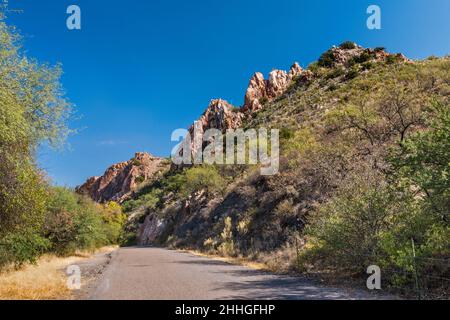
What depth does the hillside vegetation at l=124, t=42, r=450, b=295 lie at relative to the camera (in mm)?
10992

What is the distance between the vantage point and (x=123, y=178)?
14000cm

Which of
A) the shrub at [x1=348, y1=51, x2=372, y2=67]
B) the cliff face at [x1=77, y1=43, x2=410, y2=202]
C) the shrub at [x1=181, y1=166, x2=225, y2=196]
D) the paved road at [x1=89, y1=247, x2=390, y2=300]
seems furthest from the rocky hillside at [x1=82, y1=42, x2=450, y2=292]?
the cliff face at [x1=77, y1=43, x2=410, y2=202]

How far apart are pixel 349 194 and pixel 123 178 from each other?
430 feet

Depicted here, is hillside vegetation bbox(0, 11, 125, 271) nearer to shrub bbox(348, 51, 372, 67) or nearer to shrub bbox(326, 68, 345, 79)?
shrub bbox(326, 68, 345, 79)

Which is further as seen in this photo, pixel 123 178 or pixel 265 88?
pixel 123 178

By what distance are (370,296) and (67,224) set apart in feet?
86.0

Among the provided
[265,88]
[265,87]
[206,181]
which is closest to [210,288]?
[206,181]

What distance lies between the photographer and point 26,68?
13578 millimetres

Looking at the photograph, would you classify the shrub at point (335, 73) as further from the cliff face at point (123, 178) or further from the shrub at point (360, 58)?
the cliff face at point (123, 178)

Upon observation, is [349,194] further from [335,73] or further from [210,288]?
[335,73]

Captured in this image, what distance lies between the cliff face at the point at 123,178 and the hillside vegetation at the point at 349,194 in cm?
Answer: 6899

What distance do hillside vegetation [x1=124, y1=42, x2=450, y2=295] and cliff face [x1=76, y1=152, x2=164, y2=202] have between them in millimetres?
68986
